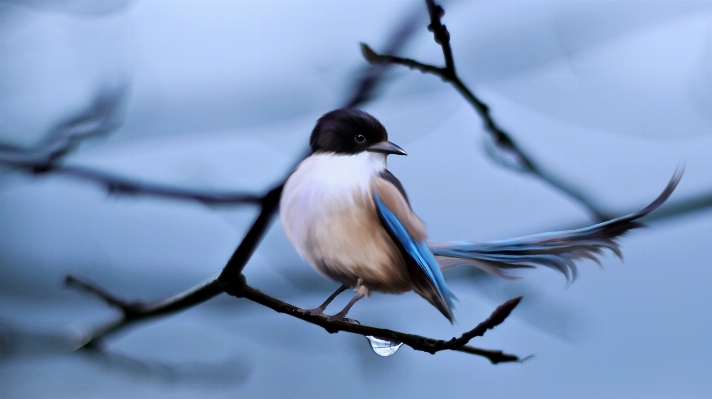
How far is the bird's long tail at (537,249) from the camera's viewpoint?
0.48 metres

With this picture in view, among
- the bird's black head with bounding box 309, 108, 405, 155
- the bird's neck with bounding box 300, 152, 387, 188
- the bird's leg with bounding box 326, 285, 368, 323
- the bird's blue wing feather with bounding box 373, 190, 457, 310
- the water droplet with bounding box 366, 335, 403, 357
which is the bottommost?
the water droplet with bounding box 366, 335, 403, 357

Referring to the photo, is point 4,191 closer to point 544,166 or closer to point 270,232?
point 270,232

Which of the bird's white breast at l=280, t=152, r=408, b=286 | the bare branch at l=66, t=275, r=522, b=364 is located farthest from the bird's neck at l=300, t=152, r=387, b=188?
the bare branch at l=66, t=275, r=522, b=364

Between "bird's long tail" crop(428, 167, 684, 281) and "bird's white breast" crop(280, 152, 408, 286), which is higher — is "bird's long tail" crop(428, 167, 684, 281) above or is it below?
below

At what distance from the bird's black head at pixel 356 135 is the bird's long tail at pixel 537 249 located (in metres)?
0.09

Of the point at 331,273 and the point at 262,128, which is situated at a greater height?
the point at 262,128

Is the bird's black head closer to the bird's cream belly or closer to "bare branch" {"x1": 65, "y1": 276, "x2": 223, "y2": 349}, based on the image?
the bird's cream belly

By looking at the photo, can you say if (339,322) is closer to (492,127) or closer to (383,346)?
(383,346)

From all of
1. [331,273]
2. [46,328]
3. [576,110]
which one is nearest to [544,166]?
[576,110]

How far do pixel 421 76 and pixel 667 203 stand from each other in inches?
10.5

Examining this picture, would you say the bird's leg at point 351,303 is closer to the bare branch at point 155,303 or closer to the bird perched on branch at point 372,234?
the bird perched on branch at point 372,234

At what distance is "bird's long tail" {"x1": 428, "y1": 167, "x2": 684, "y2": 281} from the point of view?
1.56 feet

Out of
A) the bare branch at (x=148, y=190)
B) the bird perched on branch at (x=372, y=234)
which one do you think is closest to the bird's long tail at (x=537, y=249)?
the bird perched on branch at (x=372, y=234)

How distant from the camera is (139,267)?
71 centimetres
